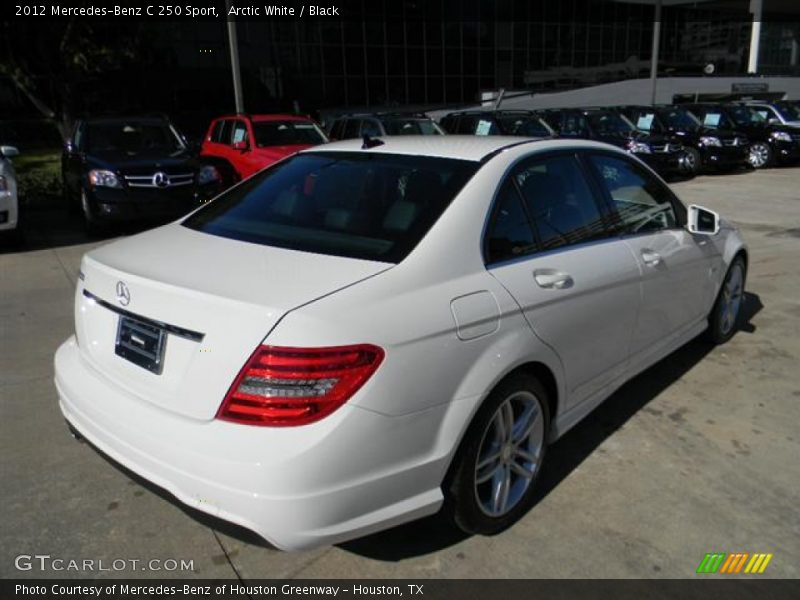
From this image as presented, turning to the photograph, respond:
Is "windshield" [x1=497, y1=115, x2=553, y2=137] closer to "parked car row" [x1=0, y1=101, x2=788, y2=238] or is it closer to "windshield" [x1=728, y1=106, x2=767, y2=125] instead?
"parked car row" [x1=0, y1=101, x2=788, y2=238]

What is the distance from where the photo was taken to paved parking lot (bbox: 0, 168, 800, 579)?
268 cm

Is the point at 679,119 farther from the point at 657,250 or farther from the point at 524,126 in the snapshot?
the point at 657,250

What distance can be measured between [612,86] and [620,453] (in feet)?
116

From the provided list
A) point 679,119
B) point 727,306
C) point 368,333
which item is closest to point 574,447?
point 368,333

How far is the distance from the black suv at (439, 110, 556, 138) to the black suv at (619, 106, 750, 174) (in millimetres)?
2863

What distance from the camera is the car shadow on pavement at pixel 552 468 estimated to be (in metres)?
2.32

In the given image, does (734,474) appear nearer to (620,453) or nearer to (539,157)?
(620,453)

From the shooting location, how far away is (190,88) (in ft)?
92.7

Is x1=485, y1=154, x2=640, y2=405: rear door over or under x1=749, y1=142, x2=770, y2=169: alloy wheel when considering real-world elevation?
over

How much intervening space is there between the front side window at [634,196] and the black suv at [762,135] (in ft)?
51.9

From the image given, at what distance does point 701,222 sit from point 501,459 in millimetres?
2294

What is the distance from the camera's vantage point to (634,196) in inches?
155

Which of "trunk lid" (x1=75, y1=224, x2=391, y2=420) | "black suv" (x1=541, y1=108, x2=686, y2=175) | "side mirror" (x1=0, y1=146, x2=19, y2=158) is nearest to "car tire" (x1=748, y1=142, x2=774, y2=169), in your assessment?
"black suv" (x1=541, y1=108, x2=686, y2=175)

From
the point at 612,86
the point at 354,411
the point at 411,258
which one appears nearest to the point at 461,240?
the point at 411,258
